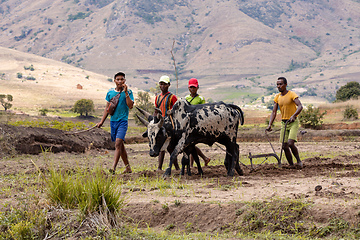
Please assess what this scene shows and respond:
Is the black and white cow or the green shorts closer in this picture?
A: the black and white cow

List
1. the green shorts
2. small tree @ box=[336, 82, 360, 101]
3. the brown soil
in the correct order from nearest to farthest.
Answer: the brown soil → the green shorts → small tree @ box=[336, 82, 360, 101]

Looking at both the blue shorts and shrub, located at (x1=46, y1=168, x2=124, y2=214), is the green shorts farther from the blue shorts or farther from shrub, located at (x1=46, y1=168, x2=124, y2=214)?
shrub, located at (x1=46, y1=168, x2=124, y2=214)

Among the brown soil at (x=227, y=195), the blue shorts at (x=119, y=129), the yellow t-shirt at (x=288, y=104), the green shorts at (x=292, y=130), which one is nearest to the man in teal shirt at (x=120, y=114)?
the blue shorts at (x=119, y=129)

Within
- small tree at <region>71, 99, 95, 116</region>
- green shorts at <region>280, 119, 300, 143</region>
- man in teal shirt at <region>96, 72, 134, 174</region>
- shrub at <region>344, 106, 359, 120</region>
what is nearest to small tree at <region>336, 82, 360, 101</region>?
shrub at <region>344, 106, 359, 120</region>

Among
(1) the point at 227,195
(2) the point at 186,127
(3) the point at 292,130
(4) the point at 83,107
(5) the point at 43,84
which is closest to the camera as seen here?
(1) the point at 227,195

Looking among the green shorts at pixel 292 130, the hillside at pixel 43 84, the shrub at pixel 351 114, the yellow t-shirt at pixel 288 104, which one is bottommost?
the shrub at pixel 351 114

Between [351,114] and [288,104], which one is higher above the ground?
[288,104]

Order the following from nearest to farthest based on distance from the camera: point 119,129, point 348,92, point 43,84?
point 119,129 → point 348,92 → point 43,84

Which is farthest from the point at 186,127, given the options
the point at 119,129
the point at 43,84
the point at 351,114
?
the point at 43,84

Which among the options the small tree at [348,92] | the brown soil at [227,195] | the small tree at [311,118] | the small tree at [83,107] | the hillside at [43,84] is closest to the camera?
the brown soil at [227,195]

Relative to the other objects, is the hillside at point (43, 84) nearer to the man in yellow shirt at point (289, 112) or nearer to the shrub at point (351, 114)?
the shrub at point (351, 114)

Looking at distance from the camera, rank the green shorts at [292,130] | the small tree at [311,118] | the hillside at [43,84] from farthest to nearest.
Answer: the hillside at [43,84], the small tree at [311,118], the green shorts at [292,130]

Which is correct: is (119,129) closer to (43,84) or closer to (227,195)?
(227,195)

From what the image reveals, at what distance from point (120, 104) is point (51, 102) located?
315 ft
